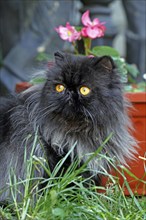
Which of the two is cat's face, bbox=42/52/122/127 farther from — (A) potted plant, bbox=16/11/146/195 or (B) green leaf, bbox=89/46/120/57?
(B) green leaf, bbox=89/46/120/57

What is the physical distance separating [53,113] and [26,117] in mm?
186

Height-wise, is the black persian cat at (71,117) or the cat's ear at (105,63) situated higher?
the cat's ear at (105,63)

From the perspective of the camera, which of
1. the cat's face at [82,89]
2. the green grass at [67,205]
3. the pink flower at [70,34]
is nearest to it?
the green grass at [67,205]

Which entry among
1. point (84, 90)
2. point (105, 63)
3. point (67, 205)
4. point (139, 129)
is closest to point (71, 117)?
point (84, 90)

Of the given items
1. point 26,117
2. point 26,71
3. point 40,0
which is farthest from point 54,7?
point 26,117

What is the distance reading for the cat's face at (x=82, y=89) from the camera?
255cm

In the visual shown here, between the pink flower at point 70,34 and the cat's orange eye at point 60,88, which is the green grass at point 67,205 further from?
the pink flower at point 70,34

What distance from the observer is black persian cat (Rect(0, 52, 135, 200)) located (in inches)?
101

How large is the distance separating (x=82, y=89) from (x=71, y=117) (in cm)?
14

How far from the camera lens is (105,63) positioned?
2.66m

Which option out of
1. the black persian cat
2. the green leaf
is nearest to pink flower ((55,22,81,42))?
the green leaf

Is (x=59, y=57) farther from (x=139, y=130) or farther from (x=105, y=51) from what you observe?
(x=139, y=130)

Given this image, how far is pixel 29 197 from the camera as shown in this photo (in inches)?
87.1

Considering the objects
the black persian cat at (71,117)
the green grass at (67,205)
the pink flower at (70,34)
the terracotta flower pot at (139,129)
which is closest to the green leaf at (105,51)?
the pink flower at (70,34)
